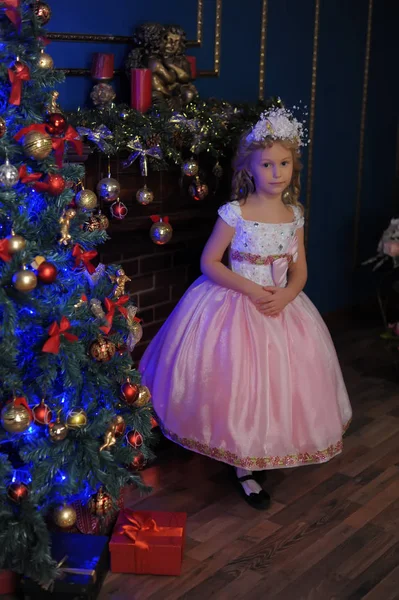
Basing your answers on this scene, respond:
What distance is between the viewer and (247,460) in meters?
2.59

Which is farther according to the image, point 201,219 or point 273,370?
point 201,219

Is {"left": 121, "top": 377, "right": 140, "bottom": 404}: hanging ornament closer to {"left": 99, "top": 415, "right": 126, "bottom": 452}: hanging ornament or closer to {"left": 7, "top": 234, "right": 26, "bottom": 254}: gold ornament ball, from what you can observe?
{"left": 99, "top": 415, "right": 126, "bottom": 452}: hanging ornament

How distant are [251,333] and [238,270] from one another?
302 mm

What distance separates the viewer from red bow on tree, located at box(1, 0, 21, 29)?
6.19ft

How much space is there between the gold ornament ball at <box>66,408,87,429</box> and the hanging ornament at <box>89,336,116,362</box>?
0.53 ft

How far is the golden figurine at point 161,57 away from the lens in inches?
120

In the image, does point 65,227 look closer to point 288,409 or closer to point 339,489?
point 288,409

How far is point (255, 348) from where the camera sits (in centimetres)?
267

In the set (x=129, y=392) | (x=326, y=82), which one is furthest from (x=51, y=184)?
(x=326, y=82)

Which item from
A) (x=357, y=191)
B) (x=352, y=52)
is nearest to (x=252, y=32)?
(x=352, y=52)

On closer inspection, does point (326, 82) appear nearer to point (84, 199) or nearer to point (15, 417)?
point (84, 199)

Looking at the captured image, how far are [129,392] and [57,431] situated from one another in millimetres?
271

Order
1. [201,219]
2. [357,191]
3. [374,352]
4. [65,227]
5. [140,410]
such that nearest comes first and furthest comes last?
[65,227] < [140,410] < [201,219] < [374,352] < [357,191]

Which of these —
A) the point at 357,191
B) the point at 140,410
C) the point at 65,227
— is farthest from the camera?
the point at 357,191
